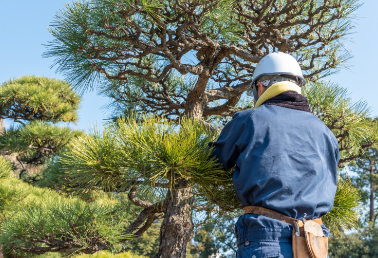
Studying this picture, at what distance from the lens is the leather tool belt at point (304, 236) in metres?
0.75

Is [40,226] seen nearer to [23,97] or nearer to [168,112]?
[168,112]

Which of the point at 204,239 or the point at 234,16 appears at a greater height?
the point at 234,16

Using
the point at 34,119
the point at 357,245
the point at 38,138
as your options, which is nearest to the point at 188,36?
the point at 38,138

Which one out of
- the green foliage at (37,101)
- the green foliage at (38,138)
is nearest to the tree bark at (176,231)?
the green foliage at (38,138)

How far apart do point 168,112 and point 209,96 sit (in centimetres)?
53

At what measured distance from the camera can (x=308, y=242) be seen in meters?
0.75

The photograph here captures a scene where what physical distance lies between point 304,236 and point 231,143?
0.29 m

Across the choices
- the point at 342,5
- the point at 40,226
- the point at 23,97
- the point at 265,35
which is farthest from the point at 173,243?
the point at 23,97

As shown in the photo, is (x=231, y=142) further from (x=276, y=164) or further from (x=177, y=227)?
(x=177, y=227)

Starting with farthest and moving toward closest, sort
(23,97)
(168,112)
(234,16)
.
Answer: (23,97) → (168,112) → (234,16)

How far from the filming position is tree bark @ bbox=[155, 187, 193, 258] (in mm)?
1376

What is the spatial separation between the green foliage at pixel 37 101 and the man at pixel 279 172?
333 cm

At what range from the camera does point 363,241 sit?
26.3ft

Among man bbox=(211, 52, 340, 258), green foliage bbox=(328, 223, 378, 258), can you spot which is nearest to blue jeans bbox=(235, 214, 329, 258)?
man bbox=(211, 52, 340, 258)
